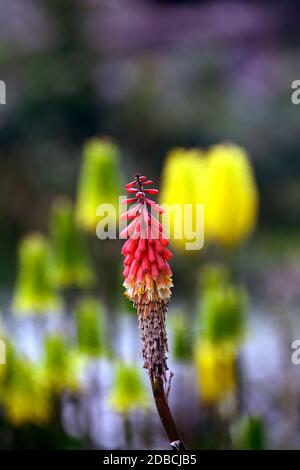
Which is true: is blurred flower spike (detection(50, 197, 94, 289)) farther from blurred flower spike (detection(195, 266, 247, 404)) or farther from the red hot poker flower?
the red hot poker flower

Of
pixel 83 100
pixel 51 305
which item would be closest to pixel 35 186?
pixel 83 100

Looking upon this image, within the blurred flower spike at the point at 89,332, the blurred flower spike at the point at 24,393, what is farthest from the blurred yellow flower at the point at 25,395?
the blurred flower spike at the point at 89,332

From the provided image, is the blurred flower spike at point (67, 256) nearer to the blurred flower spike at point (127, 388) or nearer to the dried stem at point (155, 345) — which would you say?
the blurred flower spike at point (127, 388)

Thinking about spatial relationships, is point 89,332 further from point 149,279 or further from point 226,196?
point 149,279

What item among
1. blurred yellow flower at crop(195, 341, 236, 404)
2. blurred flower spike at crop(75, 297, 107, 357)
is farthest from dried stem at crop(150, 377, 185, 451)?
blurred yellow flower at crop(195, 341, 236, 404)

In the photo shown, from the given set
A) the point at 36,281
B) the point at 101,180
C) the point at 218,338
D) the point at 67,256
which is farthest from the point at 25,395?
the point at 101,180

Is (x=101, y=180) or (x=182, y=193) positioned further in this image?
(x=101, y=180)

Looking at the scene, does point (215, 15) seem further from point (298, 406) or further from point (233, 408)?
point (233, 408)
